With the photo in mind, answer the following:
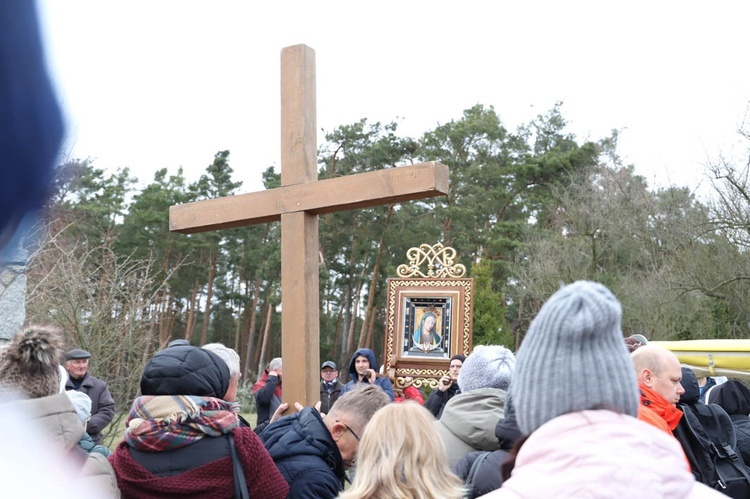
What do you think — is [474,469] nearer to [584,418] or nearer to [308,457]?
[308,457]

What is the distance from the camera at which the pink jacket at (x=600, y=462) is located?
1080 millimetres

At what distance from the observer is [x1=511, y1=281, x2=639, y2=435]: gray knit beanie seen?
1204 mm

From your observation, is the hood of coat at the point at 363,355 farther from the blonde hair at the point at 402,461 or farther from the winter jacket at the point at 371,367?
the blonde hair at the point at 402,461

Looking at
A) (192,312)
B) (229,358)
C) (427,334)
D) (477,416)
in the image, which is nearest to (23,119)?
(229,358)

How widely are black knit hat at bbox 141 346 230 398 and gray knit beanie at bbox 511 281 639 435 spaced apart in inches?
60.7

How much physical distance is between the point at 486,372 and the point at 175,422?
1446 mm

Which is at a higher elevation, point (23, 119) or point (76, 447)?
point (23, 119)

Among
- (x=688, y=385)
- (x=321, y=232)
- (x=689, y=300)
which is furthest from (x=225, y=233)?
(x=688, y=385)

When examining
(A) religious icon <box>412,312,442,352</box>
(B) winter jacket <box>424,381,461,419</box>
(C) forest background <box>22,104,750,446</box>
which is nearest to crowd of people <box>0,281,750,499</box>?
(B) winter jacket <box>424,381,461,419</box>

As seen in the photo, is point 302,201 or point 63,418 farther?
point 302,201

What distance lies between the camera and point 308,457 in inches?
109

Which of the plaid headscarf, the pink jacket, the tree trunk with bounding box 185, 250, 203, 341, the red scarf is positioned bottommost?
the tree trunk with bounding box 185, 250, 203, 341

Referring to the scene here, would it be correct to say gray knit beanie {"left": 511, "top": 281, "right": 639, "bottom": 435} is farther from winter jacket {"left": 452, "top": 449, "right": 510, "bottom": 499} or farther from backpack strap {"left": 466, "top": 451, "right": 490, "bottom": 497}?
backpack strap {"left": 466, "top": 451, "right": 490, "bottom": 497}

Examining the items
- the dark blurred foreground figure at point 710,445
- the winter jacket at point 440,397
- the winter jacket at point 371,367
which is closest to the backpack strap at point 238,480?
the dark blurred foreground figure at point 710,445
